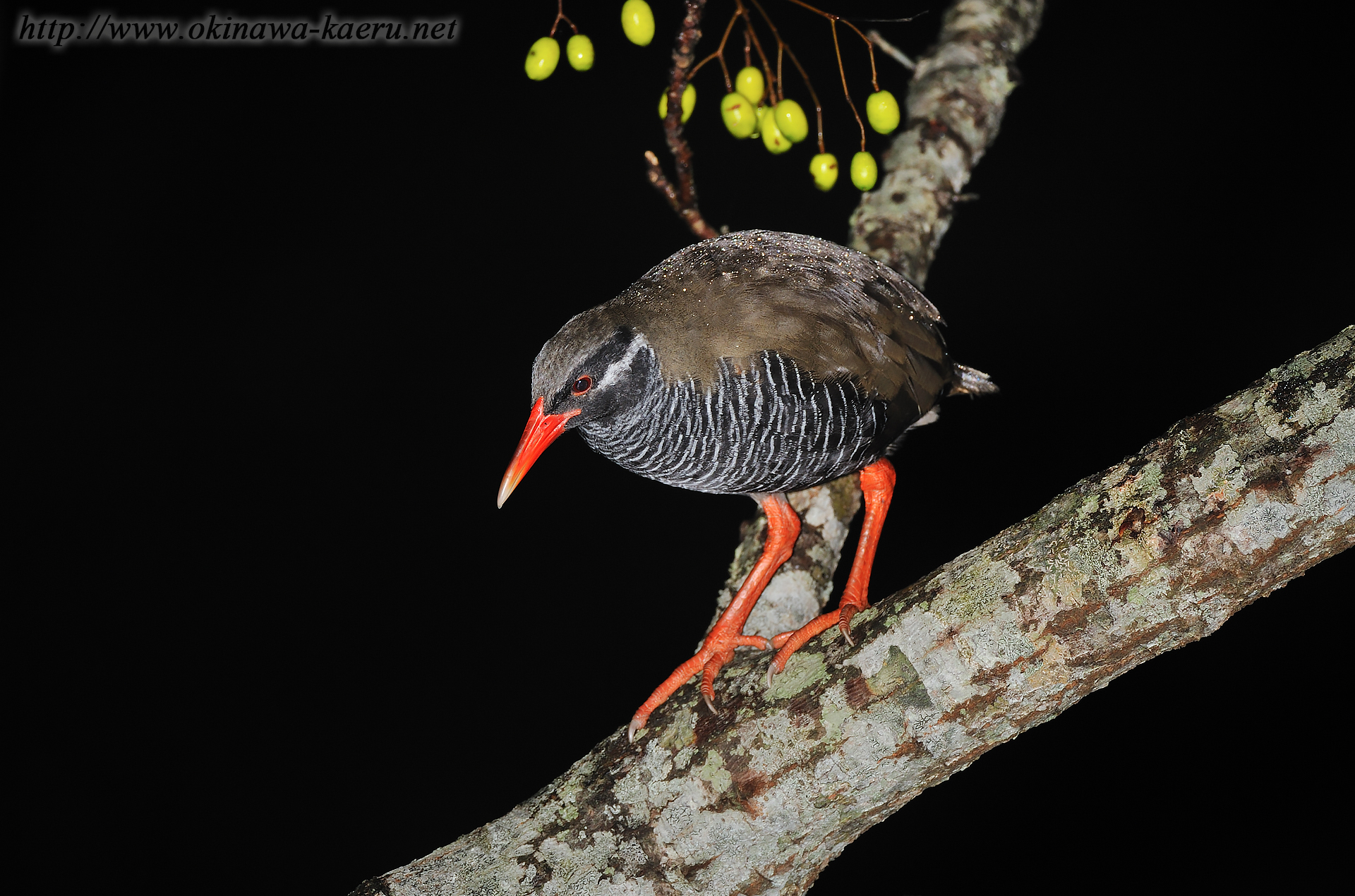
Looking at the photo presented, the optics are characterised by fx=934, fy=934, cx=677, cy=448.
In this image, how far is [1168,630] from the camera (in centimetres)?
150

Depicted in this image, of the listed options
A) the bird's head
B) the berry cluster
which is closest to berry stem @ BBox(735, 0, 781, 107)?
the berry cluster

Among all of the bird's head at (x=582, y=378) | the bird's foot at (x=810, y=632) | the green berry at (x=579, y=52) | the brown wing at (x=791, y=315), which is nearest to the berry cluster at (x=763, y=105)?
the green berry at (x=579, y=52)

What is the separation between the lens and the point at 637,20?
2.26m

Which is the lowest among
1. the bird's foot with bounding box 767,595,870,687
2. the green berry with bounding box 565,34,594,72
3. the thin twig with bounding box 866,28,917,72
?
the bird's foot with bounding box 767,595,870,687

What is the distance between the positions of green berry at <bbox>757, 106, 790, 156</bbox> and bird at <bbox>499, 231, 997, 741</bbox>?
0.42m

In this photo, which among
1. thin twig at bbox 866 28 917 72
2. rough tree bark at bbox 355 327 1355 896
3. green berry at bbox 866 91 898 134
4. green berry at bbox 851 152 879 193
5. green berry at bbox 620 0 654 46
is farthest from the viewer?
thin twig at bbox 866 28 917 72

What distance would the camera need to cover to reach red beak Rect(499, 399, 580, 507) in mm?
2102

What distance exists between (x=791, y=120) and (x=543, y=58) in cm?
66

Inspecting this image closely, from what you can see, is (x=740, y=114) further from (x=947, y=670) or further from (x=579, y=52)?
(x=947, y=670)

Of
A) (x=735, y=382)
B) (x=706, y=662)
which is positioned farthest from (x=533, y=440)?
(x=706, y=662)

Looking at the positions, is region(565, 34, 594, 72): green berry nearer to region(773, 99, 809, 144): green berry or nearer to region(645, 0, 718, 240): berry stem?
region(645, 0, 718, 240): berry stem

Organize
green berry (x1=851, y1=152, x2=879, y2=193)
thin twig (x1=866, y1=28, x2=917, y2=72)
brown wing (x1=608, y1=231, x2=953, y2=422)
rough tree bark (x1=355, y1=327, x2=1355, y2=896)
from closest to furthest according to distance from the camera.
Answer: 1. rough tree bark (x1=355, y1=327, x2=1355, y2=896)
2. brown wing (x1=608, y1=231, x2=953, y2=422)
3. green berry (x1=851, y1=152, x2=879, y2=193)
4. thin twig (x1=866, y1=28, x2=917, y2=72)

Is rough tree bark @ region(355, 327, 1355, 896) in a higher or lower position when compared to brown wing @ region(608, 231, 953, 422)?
lower

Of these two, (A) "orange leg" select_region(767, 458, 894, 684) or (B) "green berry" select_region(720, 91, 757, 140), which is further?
(B) "green berry" select_region(720, 91, 757, 140)
